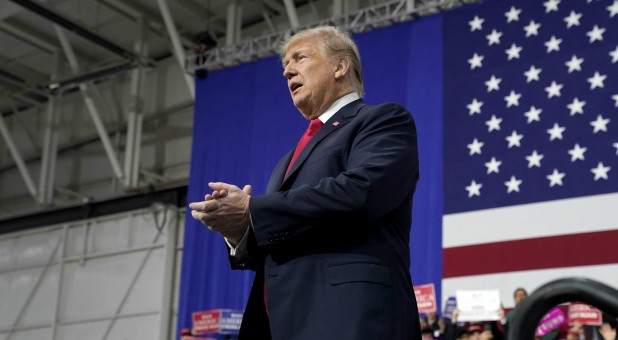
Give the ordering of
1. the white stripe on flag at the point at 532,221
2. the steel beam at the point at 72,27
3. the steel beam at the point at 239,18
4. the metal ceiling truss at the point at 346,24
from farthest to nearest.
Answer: the steel beam at the point at 239,18 → the steel beam at the point at 72,27 → the metal ceiling truss at the point at 346,24 → the white stripe on flag at the point at 532,221

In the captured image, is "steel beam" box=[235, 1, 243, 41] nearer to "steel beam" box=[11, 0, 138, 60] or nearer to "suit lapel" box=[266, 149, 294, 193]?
"steel beam" box=[11, 0, 138, 60]

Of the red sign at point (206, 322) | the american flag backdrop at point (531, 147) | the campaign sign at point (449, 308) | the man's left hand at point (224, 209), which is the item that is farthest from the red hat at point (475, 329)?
the man's left hand at point (224, 209)

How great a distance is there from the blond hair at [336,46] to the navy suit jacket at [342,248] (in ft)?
0.83

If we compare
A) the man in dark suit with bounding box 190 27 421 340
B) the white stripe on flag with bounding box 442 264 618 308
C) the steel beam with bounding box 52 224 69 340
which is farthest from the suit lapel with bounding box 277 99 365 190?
the steel beam with bounding box 52 224 69 340

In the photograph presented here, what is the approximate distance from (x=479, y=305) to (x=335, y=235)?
→ 227 inches

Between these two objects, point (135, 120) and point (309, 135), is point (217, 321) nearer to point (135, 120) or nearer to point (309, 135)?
point (135, 120)

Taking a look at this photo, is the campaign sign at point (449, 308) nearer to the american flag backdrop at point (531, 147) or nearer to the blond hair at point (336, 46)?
the american flag backdrop at point (531, 147)

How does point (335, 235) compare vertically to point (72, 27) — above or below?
below

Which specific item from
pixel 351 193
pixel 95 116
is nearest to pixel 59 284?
pixel 95 116

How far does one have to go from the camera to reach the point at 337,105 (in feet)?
6.79

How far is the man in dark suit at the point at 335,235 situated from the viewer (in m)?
1.71

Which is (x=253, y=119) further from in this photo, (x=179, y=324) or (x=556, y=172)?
(x=556, y=172)

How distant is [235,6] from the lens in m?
13.0

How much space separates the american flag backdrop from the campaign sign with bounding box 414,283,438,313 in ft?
1.36
